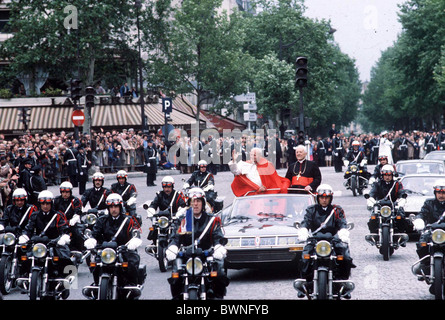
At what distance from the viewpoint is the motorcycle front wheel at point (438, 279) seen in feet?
34.7

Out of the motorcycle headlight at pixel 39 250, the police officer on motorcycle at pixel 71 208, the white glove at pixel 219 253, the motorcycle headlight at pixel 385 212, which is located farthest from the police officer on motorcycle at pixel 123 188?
the white glove at pixel 219 253

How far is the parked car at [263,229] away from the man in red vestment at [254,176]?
2.31 m

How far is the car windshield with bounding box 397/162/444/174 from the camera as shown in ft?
71.3

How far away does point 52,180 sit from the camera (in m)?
33.6

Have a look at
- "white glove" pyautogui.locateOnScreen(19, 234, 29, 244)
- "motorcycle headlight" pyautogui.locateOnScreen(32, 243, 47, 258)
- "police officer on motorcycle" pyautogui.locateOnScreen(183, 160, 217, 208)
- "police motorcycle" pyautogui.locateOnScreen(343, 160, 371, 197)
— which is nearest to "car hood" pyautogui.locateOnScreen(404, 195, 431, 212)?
"police officer on motorcycle" pyautogui.locateOnScreen(183, 160, 217, 208)

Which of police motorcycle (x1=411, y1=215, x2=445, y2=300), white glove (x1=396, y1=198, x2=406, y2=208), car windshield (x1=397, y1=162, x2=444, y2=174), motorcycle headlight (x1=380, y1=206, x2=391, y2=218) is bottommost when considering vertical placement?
police motorcycle (x1=411, y1=215, x2=445, y2=300)

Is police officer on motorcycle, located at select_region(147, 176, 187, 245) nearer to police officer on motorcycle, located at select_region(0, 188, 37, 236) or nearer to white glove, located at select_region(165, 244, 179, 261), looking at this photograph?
police officer on motorcycle, located at select_region(0, 188, 37, 236)

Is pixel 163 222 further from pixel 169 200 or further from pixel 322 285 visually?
pixel 322 285

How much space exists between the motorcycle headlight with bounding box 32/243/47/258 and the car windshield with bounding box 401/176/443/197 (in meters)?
8.76

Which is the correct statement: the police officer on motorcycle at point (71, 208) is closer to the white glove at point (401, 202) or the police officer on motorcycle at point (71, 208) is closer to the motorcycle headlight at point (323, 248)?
the white glove at point (401, 202)

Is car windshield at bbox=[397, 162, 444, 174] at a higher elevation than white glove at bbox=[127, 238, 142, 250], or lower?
higher

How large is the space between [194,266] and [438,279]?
118 inches

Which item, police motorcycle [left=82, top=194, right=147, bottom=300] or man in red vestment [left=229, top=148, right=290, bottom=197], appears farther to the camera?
man in red vestment [left=229, top=148, right=290, bottom=197]
